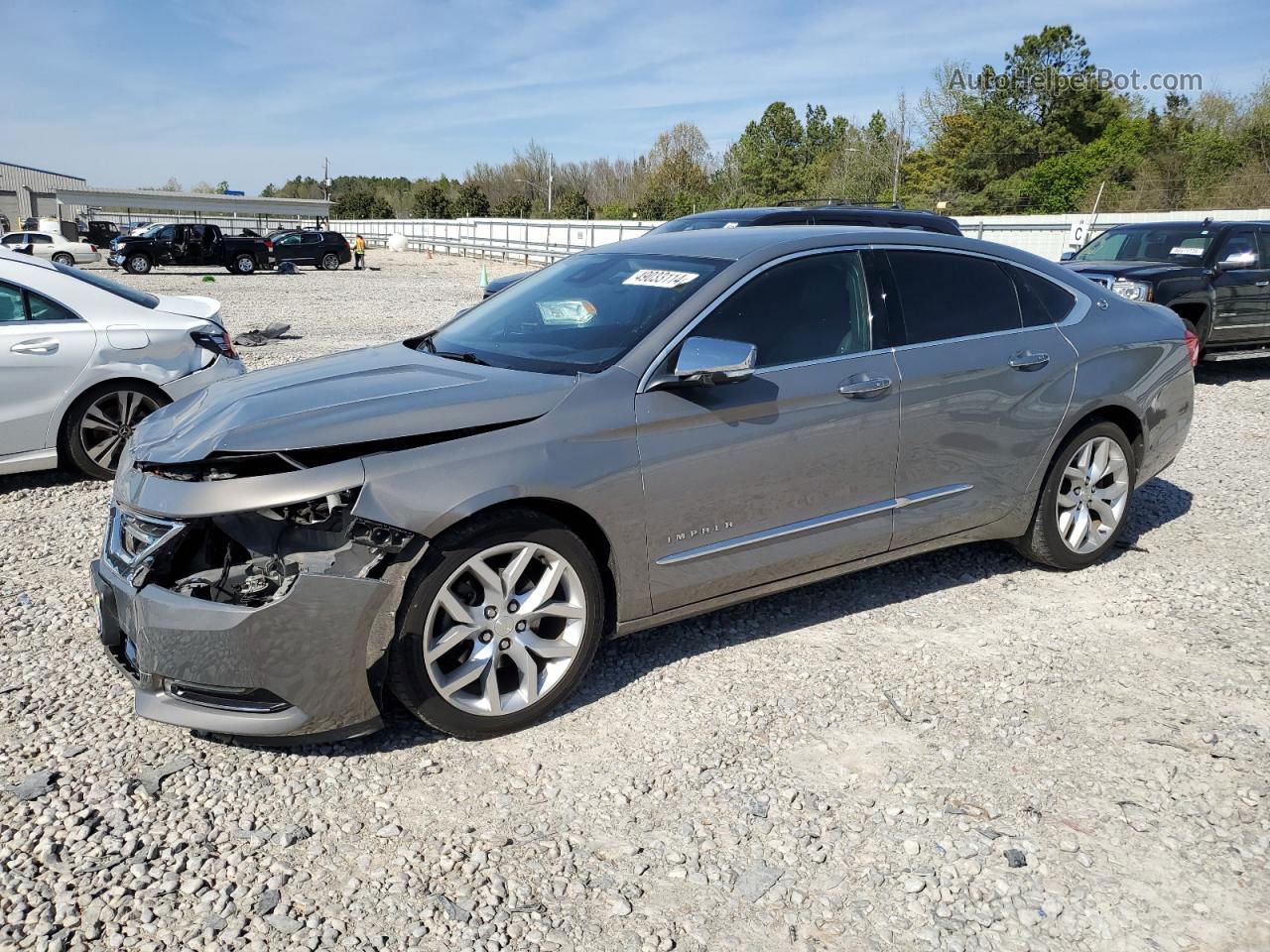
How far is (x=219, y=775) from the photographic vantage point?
340 centimetres

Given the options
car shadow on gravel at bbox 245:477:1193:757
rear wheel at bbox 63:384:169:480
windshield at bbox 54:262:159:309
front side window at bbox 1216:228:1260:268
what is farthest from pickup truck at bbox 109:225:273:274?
car shadow on gravel at bbox 245:477:1193:757

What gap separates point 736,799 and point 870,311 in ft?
7.27

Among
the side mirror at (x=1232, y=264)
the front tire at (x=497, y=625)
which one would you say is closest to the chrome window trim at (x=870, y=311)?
the front tire at (x=497, y=625)

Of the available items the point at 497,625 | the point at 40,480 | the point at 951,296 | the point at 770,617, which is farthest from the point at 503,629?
Result: the point at 40,480

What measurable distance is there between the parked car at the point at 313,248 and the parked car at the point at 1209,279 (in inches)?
1222

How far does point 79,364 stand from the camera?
6.71 m

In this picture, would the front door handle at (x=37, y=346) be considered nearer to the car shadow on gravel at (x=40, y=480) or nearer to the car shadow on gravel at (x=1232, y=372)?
the car shadow on gravel at (x=40, y=480)

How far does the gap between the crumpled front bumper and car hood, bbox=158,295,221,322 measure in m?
4.80

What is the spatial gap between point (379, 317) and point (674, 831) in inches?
656

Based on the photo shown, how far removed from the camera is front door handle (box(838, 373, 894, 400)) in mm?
4219

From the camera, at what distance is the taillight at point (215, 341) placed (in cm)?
726

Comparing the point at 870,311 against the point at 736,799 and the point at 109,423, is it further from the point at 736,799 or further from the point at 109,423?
the point at 109,423

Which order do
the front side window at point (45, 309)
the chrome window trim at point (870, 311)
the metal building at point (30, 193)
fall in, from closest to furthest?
1. the chrome window trim at point (870, 311)
2. the front side window at point (45, 309)
3. the metal building at point (30, 193)

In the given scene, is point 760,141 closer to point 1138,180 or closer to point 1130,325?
point 1138,180
